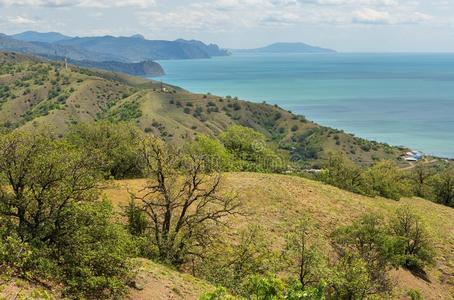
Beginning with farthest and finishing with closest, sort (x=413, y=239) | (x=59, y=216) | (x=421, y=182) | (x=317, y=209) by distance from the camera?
(x=421, y=182), (x=317, y=209), (x=413, y=239), (x=59, y=216)

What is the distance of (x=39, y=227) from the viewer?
20.4 meters

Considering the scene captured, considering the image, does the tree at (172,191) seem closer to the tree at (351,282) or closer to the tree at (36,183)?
the tree at (36,183)

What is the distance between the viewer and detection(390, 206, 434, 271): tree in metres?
38.7

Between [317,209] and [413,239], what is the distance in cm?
1094

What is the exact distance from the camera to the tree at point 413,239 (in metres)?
38.7

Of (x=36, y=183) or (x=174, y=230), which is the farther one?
(x=174, y=230)

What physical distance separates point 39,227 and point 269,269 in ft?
49.6

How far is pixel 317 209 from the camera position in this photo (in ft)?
155

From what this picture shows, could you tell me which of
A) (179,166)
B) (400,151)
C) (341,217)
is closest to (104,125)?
(179,166)

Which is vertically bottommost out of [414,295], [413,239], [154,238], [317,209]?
[414,295]

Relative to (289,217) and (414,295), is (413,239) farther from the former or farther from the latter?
(289,217)

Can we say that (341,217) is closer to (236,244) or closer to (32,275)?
(236,244)

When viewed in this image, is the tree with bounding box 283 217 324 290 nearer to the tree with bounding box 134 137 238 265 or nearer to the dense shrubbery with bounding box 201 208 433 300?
the dense shrubbery with bounding box 201 208 433 300

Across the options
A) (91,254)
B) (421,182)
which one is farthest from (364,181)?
(91,254)
